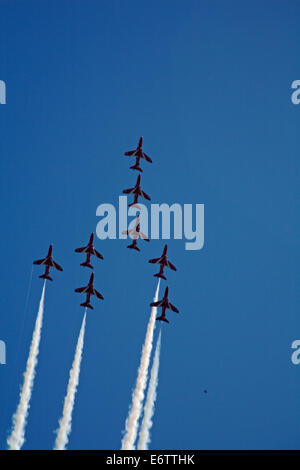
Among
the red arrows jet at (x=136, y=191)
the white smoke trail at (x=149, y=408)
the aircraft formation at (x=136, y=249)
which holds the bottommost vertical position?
the white smoke trail at (x=149, y=408)

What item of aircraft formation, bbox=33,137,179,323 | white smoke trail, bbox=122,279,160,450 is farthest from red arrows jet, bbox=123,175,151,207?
white smoke trail, bbox=122,279,160,450

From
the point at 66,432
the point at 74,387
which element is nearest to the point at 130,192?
the point at 74,387

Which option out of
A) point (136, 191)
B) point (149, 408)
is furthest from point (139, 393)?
point (136, 191)

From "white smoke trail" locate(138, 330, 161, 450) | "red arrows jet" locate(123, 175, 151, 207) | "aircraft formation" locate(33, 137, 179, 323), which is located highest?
"red arrows jet" locate(123, 175, 151, 207)

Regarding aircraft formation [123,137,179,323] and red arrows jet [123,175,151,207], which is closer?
aircraft formation [123,137,179,323]

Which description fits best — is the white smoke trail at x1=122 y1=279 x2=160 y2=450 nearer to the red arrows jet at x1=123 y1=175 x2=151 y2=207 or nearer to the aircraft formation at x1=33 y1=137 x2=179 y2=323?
the aircraft formation at x1=33 y1=137 x2=179 y2=323

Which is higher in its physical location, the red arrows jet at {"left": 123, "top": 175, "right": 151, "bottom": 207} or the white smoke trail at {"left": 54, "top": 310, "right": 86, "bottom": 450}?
the red arrows jet at {"left": 123, "top": 175, "right": 151, "bottom": 207}

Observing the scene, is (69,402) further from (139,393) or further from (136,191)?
(136,191)

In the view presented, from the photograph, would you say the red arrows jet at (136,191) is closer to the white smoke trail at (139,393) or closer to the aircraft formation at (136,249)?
the aircraft formation at (136,249)

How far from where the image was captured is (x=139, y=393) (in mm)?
60938

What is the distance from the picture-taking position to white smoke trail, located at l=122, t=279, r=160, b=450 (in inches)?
2280

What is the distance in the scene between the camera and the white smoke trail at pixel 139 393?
57906 mm

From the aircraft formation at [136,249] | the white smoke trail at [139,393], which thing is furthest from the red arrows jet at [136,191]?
the white smoke trail at [139,393]
